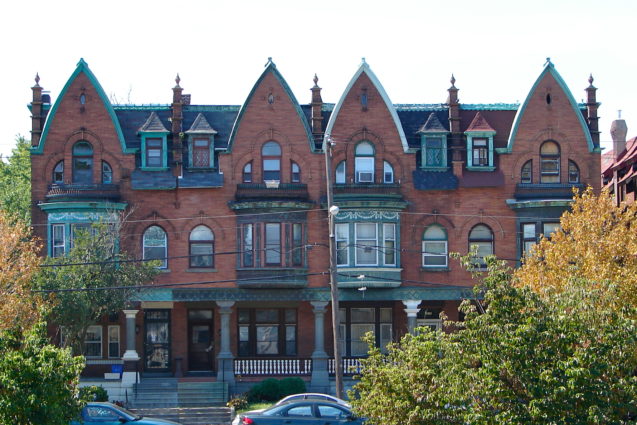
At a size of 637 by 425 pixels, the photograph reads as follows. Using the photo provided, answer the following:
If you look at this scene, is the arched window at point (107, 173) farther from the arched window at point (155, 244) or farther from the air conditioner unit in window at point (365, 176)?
the air conditioner unit in window at point (365, 176)

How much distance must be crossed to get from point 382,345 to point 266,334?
5.08 metres

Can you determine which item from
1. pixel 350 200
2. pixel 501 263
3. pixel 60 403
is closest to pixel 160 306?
pixel 350 200

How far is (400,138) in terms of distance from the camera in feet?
150

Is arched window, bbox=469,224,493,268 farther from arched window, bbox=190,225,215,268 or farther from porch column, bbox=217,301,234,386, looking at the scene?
arched window, bbox=190,225,215,268

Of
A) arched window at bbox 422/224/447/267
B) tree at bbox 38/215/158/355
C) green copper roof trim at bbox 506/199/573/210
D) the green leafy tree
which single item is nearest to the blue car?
tree at bbox 38/215/158/355

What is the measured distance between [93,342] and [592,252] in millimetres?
22413

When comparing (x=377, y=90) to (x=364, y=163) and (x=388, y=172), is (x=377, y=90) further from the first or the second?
(x=388, y=172)

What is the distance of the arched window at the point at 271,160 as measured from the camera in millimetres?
45438

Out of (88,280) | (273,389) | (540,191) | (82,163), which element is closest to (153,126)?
(82,163)

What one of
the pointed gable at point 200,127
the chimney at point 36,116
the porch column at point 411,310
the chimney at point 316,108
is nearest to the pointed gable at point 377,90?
the chimney at point 316,108

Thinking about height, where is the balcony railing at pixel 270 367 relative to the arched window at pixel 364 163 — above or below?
below

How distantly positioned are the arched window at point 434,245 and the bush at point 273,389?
26.6 ft

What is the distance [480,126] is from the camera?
46219 millimetres

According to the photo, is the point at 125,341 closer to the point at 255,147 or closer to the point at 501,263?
the point at 255,147
